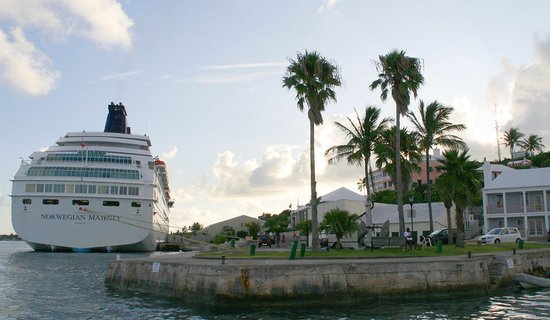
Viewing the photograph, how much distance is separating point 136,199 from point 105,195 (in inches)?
136

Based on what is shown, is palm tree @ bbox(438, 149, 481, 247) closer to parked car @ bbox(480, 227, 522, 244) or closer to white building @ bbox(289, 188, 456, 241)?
parked car @ bbox(480, 227, 522, 244)

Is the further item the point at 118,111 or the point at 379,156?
the point at 118,111

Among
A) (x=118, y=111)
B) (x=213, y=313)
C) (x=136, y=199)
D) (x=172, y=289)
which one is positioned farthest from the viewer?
(x=118, y=111)

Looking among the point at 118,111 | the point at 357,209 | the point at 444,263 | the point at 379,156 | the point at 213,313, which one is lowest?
the point at 213,313

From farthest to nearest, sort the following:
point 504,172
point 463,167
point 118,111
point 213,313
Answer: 1. point 118,111
2. point 504,172
3. point 463,167
4. point 213,313

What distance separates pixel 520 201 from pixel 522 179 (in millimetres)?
2295

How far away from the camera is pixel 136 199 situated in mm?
59531

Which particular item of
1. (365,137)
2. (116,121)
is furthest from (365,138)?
(116,121)

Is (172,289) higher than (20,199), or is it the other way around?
(20,199)

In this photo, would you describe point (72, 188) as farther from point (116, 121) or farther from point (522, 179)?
point (522, 179)

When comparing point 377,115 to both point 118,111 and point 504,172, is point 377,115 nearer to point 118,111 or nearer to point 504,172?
point 504,172

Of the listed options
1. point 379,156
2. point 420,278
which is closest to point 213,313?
point 420,278

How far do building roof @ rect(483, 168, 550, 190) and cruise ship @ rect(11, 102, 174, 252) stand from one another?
124 feet

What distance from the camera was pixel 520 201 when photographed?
173 ft
